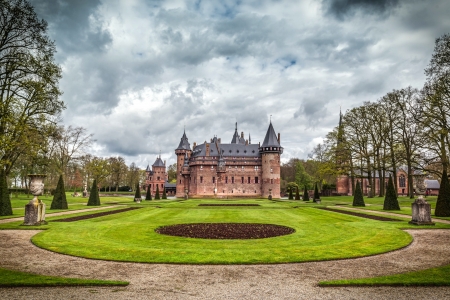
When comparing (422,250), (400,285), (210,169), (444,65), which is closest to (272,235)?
(422,250)

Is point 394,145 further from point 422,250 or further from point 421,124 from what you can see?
point 422,250

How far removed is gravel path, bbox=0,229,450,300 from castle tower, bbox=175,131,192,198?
5793 cm

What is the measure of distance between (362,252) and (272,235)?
13.0 feet

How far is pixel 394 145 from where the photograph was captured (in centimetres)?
3791

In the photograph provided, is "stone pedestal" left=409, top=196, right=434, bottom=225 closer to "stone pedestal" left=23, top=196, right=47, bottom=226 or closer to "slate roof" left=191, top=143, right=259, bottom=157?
"stone pedestal" left=23, top=196, right=47, bottom=226

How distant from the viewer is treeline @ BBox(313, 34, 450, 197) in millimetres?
24531

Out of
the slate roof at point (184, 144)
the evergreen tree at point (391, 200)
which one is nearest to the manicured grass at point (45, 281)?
the evergreen tree at point (391, 200)

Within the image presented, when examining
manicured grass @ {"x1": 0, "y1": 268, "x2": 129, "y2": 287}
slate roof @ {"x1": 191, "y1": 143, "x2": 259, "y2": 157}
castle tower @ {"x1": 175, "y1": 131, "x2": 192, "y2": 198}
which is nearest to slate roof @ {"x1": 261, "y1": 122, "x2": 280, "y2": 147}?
slate roof @ {"x1": 191, "y1": 143, "x2": 259, "y2": 157}

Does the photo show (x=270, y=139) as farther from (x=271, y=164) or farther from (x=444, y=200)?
(x=444, y=200)

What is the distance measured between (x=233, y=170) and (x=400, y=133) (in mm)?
34788

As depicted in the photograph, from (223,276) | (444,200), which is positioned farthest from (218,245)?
(444,200)

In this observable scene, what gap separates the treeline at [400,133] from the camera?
80.5 feet

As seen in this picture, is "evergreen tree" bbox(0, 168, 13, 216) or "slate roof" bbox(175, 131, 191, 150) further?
"slate roof" bbox(175, 131, 191, 150)

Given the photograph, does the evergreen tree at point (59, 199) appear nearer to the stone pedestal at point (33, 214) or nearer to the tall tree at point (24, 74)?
the tall tree at point (24, 74)
